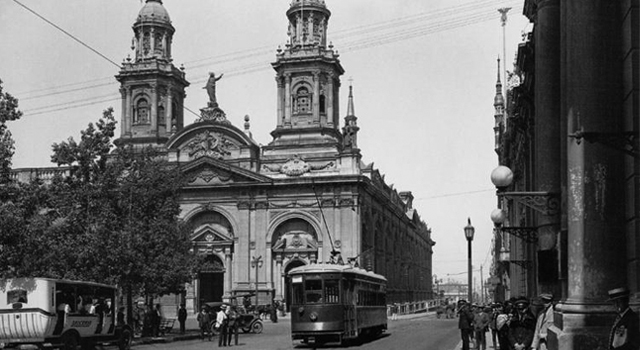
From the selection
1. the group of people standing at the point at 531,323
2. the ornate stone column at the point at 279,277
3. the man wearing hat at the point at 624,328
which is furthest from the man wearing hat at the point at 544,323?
the ornate stone column at the point at 279,277

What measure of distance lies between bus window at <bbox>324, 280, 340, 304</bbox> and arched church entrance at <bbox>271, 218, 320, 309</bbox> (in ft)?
128

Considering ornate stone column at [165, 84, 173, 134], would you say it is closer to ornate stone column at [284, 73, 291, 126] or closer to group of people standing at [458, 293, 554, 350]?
ornate stone column at [284, 73, 291, 126]

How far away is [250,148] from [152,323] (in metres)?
35.6

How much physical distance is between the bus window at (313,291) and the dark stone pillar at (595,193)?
61.9 ft

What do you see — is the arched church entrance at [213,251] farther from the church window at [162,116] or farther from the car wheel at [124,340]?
the car wheel at [124,340]

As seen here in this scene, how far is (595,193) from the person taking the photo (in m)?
A: 11.1

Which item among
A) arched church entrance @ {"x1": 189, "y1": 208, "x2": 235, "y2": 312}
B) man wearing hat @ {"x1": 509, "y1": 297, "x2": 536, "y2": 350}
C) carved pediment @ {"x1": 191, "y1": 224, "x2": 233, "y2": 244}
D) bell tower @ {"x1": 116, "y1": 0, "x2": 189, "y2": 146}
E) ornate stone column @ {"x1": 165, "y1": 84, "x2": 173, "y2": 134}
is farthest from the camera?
ornate stone column @ {"x1": 165, "y1": 84, "x2": 173, "y2": 134}

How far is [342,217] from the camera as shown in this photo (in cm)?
6962

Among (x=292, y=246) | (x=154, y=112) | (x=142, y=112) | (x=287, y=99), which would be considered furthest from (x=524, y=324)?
(x=142, y=112)

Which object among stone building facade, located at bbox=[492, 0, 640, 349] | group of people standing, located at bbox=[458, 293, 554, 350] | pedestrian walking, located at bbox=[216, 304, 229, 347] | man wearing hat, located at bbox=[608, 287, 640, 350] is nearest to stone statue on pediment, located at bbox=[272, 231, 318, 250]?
pedestrian walking, located at bbox=[216, 304, 229, 347]

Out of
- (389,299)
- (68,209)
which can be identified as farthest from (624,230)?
(389,299)

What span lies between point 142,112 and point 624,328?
2807 inches

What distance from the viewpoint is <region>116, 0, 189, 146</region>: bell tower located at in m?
75.1

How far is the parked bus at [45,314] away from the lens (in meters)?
22.5
